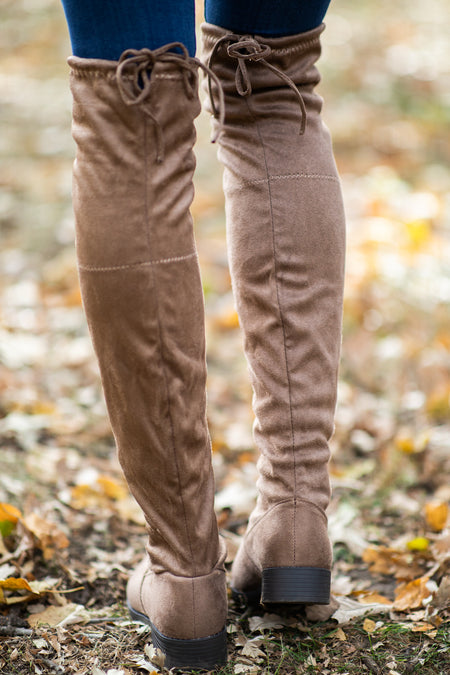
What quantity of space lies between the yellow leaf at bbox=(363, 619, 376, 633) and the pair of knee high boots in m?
0.14

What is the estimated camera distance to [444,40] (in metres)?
6.65

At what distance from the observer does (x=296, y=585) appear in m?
1.16

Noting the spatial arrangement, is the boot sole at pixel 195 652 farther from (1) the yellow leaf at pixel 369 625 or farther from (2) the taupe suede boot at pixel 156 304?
(1) the yellow leaf at pixel 369 625

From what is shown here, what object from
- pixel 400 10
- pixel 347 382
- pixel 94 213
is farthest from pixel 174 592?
pixel 400 10

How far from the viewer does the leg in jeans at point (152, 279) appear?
958 millimetres

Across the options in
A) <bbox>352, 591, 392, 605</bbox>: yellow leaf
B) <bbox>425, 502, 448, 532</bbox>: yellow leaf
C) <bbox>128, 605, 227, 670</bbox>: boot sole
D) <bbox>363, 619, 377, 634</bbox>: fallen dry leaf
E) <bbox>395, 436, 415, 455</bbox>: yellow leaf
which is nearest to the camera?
<bbox>128, 605, 227, 670</bbox>: boot sole

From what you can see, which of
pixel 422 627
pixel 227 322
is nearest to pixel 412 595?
pixel 422 627

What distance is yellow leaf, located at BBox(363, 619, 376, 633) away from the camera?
122cm

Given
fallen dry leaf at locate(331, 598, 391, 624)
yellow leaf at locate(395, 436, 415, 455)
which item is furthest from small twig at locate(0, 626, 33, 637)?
yellow leaf at locate(395, 436, 415, 455)

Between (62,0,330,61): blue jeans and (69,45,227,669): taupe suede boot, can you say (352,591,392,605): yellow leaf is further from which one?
(62,0,330,61): blue jeans

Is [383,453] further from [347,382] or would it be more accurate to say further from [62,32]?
[62,32]

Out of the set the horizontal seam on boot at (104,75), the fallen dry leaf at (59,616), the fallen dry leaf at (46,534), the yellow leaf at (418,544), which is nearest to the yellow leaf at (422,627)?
the yellow leaf at (418,544)

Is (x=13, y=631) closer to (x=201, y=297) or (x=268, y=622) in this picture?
(x=268, y=622)

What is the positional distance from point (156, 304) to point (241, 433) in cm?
130
